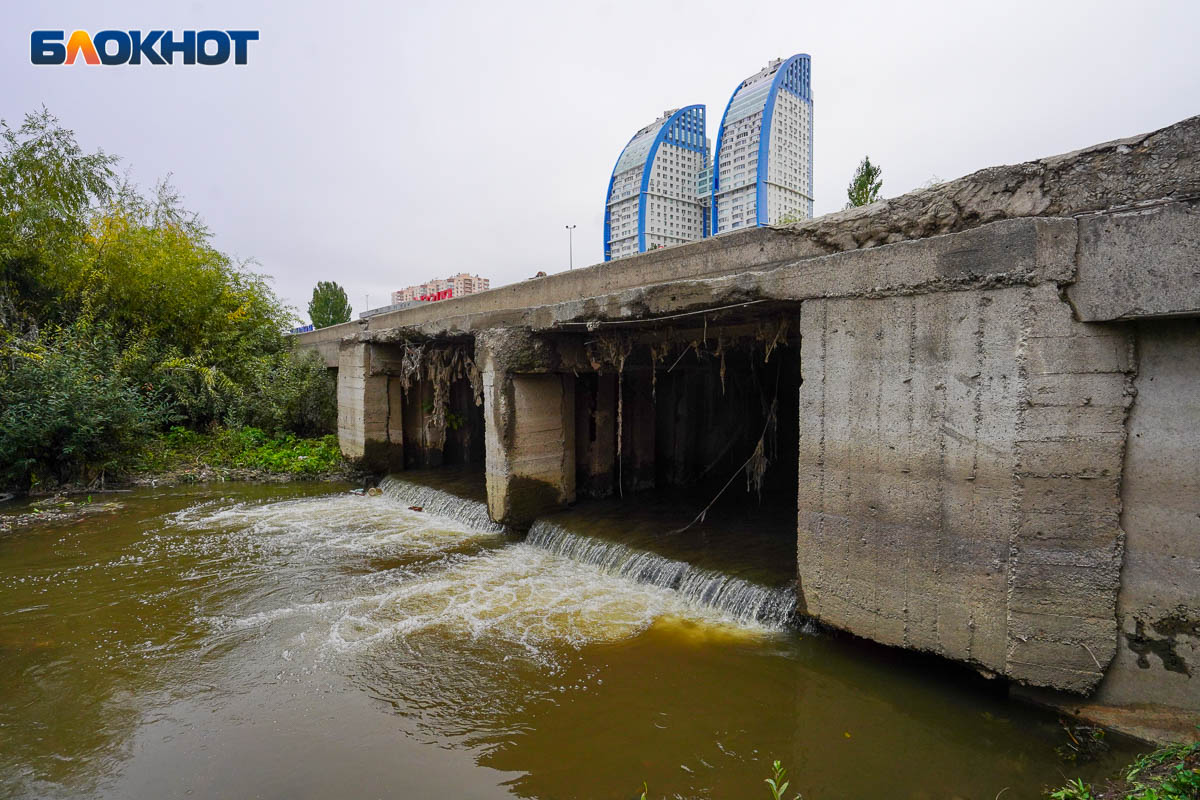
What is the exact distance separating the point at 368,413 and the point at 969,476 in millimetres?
10879

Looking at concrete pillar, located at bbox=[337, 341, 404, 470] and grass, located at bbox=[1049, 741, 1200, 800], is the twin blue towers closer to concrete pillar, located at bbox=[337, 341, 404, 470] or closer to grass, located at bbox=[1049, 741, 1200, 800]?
concrete pillar, located at bbox=[337, 341, 404, 470]

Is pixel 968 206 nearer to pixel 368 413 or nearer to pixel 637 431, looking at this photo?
pixel 637 431

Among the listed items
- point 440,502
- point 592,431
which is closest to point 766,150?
point 592,431

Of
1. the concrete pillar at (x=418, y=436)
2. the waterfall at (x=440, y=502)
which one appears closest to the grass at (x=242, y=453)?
the concrete pillar at (x=418, y=436)

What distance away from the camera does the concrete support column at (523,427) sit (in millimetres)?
7977

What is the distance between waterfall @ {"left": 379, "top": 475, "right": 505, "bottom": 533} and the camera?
8703 millimetres

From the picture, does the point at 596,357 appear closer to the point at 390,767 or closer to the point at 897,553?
the point at 897,553

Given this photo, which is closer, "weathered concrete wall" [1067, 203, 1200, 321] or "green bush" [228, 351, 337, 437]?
"weathered concrete wall" [1067, 203, 1200, 321]

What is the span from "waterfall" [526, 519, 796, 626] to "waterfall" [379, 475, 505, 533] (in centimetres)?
109

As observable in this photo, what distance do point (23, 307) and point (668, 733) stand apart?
52.8ft

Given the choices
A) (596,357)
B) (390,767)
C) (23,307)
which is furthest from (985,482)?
(23,307)

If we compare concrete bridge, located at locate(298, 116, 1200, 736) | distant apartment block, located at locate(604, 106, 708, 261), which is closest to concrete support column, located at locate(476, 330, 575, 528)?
concrete bridge, located at locate(298, 116, 1200, 736)

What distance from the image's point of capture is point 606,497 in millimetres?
9414

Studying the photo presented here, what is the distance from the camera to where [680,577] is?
604cm
